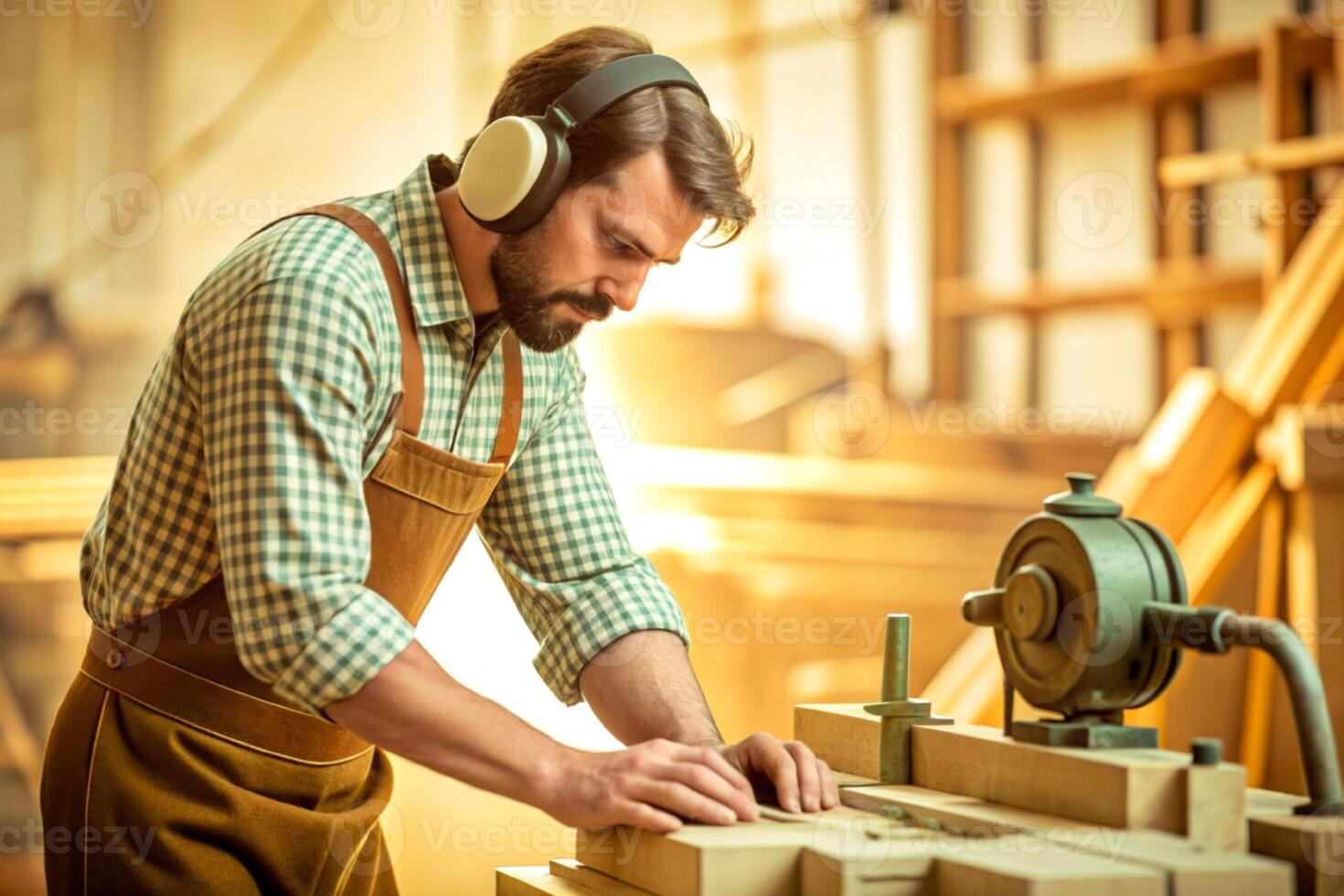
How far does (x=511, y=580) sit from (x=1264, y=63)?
294 cm

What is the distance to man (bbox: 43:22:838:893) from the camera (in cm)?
125

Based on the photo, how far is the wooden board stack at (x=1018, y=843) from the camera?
103cm

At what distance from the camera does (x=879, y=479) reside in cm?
426

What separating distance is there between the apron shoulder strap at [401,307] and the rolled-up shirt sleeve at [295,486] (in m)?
0.12

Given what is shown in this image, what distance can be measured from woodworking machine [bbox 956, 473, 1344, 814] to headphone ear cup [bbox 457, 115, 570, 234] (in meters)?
0.63

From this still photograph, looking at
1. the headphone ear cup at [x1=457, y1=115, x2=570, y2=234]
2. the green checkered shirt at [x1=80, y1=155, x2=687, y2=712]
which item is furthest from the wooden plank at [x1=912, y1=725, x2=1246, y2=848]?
the headphone ear cup at [x1=457, y1=115, x2=570, y2=234]

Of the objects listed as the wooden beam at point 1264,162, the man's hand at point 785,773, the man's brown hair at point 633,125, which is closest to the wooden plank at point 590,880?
the man's hand at point 785,773

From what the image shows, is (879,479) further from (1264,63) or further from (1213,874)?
(1213,874)

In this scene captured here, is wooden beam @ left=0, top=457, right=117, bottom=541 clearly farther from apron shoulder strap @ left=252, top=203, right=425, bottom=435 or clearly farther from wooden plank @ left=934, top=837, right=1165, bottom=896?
wooden plank @ left=934, top=837, right=1165, bottom=896

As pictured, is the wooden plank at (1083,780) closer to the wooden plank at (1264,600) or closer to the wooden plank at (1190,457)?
the wooden plank at (1190,457)

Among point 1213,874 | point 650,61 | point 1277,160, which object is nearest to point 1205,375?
point 1277,160

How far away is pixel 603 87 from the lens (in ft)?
5.08

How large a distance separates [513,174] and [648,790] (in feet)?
2.18

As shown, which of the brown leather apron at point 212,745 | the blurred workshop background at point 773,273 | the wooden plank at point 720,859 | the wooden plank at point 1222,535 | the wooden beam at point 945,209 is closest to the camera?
the wooden plank at point 720,859
